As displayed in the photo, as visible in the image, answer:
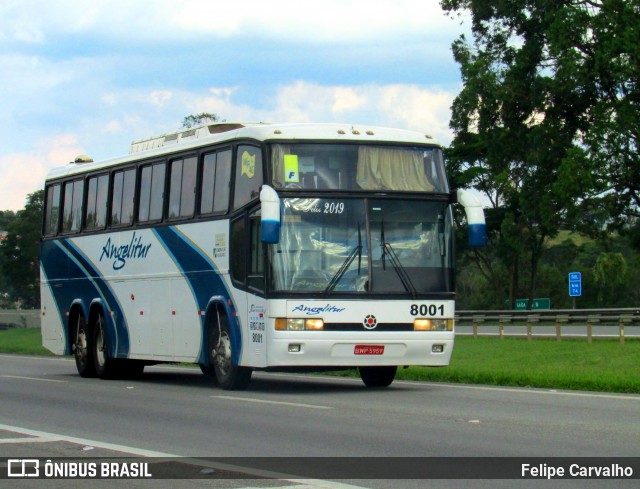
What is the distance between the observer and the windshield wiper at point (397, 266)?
691 inches

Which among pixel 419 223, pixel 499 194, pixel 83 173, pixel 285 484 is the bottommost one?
pixel 285 484

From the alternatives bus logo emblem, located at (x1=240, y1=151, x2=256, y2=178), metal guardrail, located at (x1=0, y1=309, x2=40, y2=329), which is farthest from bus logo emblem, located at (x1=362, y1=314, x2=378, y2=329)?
metal guardrail, located at (x1=0, y1=309, x2=40, y2=329)

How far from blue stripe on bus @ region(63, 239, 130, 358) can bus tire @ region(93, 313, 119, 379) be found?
240 millimetres

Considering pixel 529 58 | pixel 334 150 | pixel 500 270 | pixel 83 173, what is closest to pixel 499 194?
pixel 529 58

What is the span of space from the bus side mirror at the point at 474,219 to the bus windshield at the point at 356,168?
360mm

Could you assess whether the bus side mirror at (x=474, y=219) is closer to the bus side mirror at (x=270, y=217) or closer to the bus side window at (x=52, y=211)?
the bus side mirror at (x=270, y=217)

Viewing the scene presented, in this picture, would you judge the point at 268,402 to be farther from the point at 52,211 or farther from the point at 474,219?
the point at 52,211

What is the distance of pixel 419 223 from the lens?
17875 mm

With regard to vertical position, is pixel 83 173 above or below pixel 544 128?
below

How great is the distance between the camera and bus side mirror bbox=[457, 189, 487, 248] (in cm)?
1767

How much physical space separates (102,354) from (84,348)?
0.76 meters

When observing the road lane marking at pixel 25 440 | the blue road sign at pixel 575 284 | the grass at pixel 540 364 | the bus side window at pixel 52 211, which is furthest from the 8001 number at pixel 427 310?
the blue road sign at pixel 575 284

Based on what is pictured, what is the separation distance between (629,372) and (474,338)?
1891 centimetres

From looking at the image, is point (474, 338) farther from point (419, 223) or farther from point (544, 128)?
point (419, 223)
